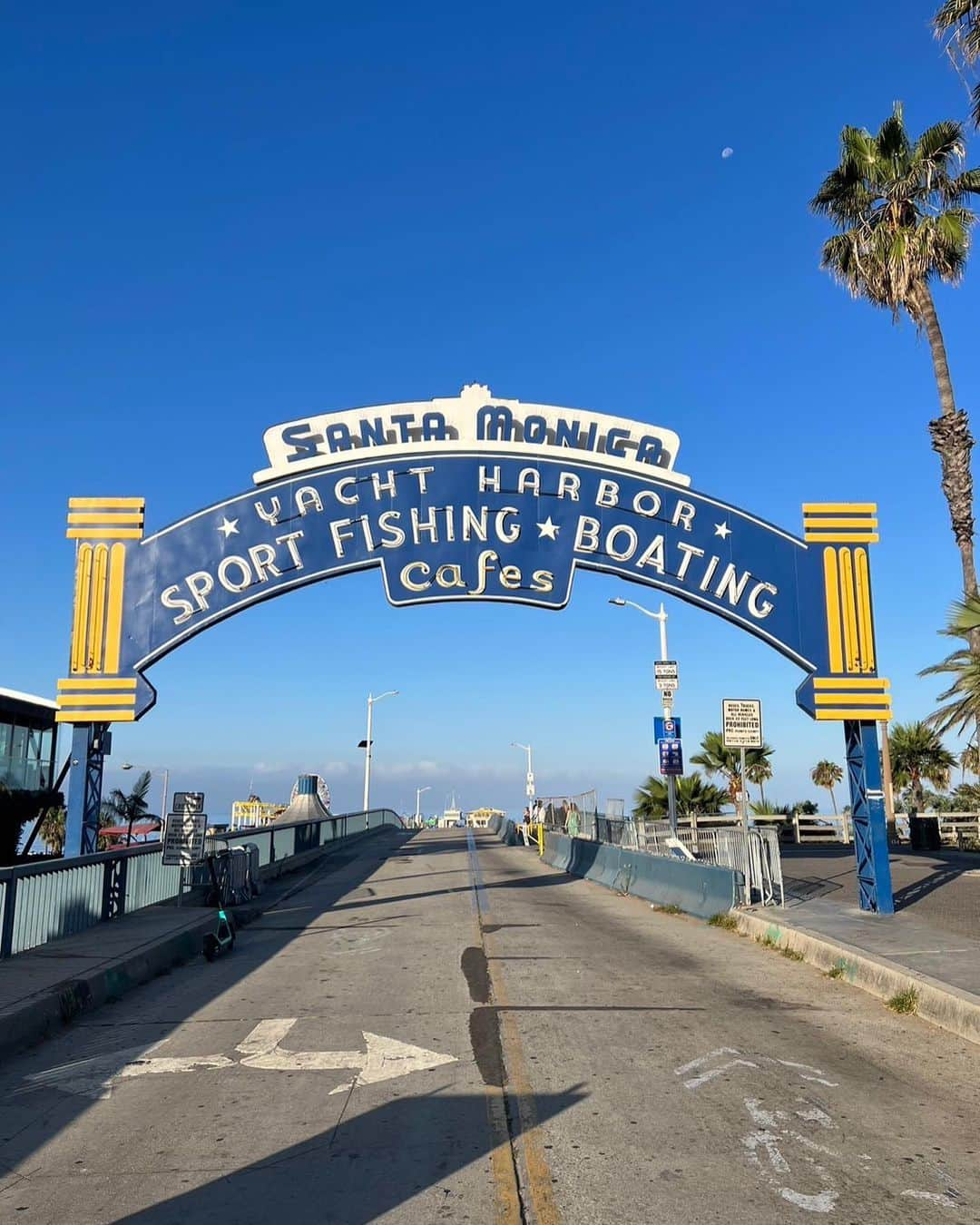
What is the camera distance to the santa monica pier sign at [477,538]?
1684 cm

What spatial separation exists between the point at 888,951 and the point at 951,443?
1771cm

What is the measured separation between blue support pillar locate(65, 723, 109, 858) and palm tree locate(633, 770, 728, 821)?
2847 centimetres

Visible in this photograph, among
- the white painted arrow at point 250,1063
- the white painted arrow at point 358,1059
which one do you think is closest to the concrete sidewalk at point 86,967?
the white painted arrow at point 250,1063

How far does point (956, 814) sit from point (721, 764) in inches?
388

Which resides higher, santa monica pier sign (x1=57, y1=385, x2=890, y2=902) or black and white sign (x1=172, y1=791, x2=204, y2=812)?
santa monica pier sign (x1=57, y1=385, x2=890, y2=902)

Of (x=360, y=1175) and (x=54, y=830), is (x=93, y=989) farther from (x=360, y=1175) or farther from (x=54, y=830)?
(x=54, y=830)

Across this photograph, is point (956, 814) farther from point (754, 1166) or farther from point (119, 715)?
point (754, 1166)

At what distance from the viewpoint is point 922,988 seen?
9578 mm

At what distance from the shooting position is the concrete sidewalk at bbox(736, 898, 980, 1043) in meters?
9.18

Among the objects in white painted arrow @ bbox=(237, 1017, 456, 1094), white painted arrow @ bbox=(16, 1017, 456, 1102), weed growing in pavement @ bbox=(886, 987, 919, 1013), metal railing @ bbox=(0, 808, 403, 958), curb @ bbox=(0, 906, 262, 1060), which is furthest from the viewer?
metal railing @ bbox=(0, 808, 403, 958)

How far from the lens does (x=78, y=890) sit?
13531 millimetres

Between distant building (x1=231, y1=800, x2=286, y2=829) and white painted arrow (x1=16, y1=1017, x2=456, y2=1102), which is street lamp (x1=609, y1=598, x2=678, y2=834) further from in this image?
distant building (x1=231, y1=800, x2=286, y2=829)

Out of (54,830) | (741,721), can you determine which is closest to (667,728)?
(741,721)

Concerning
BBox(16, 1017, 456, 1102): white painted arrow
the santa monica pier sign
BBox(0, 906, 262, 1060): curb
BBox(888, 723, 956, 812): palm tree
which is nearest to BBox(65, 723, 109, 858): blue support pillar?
the santa monica pier sign
